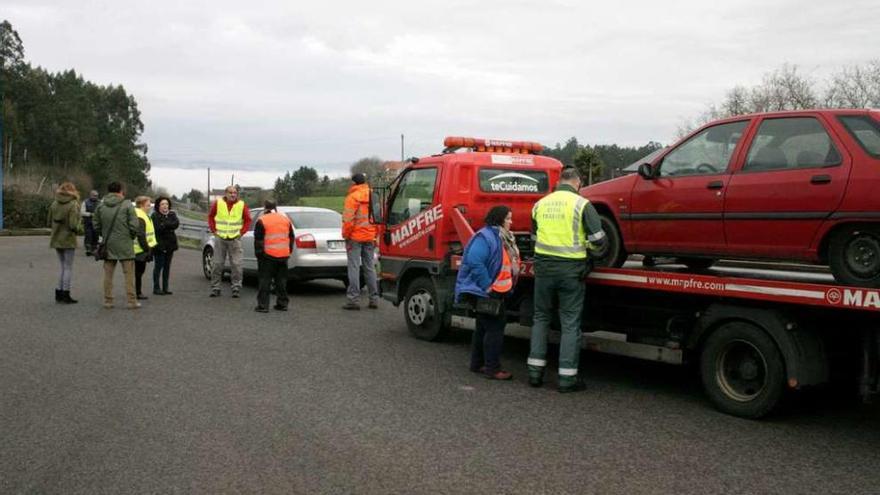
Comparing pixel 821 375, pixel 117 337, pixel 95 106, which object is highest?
pixel 95 106

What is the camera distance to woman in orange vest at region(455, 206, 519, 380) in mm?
7113

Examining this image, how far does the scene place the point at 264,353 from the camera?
27.0ft

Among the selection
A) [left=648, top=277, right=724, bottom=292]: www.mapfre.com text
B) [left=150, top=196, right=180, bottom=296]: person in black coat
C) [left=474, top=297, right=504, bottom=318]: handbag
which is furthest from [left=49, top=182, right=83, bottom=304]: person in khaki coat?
[left=648, top=277, right=724, bottom=292]: www.mapfre.com text

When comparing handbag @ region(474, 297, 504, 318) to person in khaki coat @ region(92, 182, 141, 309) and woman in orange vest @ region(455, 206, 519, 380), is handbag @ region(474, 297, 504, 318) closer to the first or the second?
woman in orange vest @ region(455, 206, 519, 380)

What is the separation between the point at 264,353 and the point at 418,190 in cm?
260

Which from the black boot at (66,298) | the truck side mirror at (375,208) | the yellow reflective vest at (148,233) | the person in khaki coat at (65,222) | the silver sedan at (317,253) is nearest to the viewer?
the truck side mirror at (375,208)

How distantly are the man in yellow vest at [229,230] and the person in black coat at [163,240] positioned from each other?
80cm

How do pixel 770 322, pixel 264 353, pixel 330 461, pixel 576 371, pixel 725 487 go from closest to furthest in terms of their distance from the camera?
1. pixel 725 487
2. pixel 330 461
3. pixel 770 322
4. pixel 576 371
5. pixel 264 353

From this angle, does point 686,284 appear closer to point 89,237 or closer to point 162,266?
point 162,266

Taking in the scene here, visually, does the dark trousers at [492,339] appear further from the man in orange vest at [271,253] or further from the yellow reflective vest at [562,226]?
the man in orange vest at [271,253]

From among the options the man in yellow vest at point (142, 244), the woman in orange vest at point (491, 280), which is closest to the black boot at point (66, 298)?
the man in yellow vest at point (142, 244)

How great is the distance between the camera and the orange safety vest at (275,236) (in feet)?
37.4

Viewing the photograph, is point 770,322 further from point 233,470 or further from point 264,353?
point 264,353

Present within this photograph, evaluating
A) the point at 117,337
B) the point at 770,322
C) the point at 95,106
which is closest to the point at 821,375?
the point at 770,322
